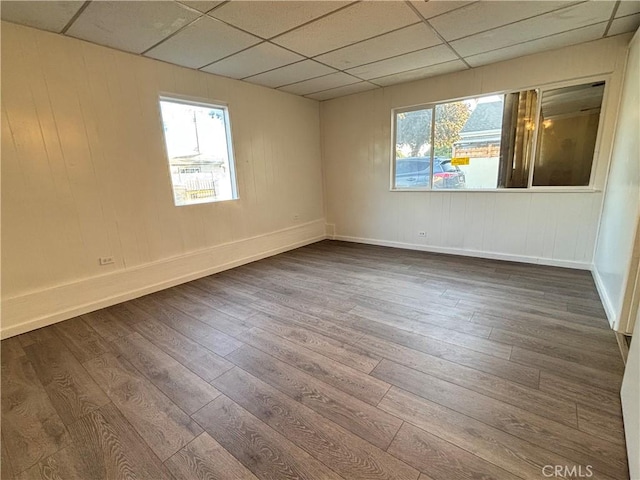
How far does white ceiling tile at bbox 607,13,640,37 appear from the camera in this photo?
8.71 ft

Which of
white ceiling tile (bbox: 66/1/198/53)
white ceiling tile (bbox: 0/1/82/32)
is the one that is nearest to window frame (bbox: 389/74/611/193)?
white ceiling tile (bbox: 66/1/198/53)

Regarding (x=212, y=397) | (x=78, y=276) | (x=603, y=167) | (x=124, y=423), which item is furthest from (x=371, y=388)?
(x=603, y=167)

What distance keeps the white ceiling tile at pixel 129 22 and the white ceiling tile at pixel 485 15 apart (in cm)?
223

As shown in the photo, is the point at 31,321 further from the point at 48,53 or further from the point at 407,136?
the point at 407,136

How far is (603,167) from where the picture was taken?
10.9ft

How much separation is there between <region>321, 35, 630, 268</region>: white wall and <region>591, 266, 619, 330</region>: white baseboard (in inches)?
17.1

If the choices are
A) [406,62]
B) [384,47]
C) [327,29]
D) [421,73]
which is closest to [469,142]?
[421,73]

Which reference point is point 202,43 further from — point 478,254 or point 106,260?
point 478,254

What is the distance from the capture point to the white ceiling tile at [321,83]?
13.4 feet

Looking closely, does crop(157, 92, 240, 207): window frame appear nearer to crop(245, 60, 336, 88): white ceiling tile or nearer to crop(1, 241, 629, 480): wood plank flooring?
crop(245, 60, 336, 88): white ceiling tile

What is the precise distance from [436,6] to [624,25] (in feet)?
6.87

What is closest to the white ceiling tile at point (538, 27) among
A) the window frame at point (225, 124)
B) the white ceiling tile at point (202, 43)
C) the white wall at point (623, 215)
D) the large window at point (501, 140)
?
the white wall at point (623, 215)

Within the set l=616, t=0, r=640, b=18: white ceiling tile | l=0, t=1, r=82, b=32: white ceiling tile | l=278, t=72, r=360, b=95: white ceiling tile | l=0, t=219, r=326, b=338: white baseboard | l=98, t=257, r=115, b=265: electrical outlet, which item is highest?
l=278, t=72, r=360, b=95: white ceiling tile

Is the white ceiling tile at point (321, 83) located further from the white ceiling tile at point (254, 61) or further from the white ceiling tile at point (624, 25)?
the white ceiling tile at point (624, 25)
